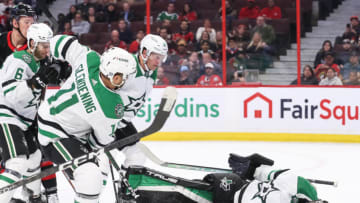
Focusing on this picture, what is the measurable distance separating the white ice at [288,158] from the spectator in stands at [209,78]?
2.36 feet

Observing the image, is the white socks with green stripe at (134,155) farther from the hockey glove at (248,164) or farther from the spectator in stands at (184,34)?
the spectator in stands at (184,34)

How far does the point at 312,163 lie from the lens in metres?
6.17

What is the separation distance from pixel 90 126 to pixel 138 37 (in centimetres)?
445

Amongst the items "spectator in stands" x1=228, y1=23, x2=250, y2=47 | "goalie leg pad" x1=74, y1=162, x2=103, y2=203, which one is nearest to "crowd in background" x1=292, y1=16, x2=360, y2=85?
"spectator in stands" x1=228, y1=23, x2=250, y2=47

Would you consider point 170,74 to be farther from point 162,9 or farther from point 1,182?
point 1,182

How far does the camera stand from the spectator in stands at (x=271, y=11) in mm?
7617

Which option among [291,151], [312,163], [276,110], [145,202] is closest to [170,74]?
[276,110]

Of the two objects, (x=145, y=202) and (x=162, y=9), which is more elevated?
(x=162, y=9)

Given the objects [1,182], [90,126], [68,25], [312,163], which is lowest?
[312,163]

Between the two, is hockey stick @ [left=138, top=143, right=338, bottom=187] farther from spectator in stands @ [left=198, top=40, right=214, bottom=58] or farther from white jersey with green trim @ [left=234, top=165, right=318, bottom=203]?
spectator in stands @ [left=198, top=40, right=214, bottom=58]

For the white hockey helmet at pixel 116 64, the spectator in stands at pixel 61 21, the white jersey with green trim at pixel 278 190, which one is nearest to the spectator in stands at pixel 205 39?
the spectator in stands at pixel 61 21

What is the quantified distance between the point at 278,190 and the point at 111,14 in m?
5.05

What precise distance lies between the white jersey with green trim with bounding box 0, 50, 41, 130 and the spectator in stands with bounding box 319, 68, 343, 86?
13.4 feet

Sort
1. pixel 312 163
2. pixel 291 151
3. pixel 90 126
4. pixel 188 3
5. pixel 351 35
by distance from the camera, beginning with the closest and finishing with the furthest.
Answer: pixel 90 126 → pixel 312 163 → pixel 291 151 → pixel 351 35 → pixel 188 3
